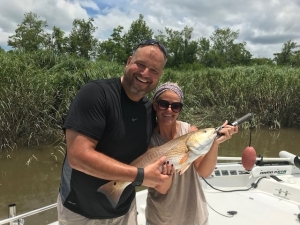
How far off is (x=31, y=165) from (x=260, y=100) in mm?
9571

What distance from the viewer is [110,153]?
168 cm

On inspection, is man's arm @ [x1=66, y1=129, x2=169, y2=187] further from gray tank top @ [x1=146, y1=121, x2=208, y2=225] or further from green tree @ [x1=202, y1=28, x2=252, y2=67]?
green tree @ [x1=202, y1=28, x2=252, y2=67]

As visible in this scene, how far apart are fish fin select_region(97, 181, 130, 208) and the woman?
312 millimetres

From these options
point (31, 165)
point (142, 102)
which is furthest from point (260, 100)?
point (142, 102)

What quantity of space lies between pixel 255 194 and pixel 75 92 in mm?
5720

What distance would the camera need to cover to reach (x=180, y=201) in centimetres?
198

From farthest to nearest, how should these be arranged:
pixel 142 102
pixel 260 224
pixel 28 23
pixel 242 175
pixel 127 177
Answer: pixel 28 23 < pixel 242 175 < pixel 260 224 < pixel 142 102 < pixel 127 177

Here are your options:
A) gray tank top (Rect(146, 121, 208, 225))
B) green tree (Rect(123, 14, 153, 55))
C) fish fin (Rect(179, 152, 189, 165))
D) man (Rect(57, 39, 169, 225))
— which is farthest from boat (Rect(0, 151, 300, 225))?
A: green tree (Rect(123, 14, 153, 55))

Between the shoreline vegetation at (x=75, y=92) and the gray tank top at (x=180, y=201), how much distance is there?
6350 millimetres

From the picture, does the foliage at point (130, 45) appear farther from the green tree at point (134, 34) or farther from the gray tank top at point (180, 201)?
the gray tank top at point (180, 201)

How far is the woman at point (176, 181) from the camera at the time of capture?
6.41 ft

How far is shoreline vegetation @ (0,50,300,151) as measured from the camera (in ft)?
24.7

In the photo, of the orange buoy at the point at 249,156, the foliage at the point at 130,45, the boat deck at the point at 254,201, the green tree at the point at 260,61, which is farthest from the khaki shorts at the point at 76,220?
the green tree at the point at 260,61

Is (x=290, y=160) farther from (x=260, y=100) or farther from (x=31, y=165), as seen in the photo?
(x=260, y=100)
